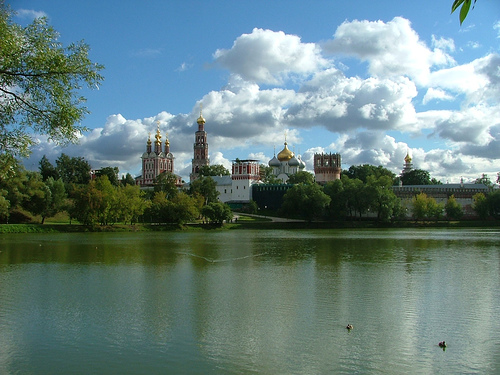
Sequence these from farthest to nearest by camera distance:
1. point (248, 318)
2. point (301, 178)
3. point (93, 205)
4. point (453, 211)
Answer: point (301, 178), point (453, 211), point (93, 205), point (248, 318)

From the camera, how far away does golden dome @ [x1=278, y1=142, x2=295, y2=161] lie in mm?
107500

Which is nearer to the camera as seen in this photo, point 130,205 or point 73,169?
point 130,205

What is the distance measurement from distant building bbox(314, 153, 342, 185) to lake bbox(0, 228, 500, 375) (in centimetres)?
7444

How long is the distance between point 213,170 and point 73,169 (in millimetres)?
26672

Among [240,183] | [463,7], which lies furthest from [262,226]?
[463,7]

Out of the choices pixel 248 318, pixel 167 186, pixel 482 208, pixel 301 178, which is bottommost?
pixel 248 318

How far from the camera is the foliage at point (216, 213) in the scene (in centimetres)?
5822

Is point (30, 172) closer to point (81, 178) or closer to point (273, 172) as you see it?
point (81, 178)

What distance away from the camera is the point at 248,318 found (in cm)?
1219

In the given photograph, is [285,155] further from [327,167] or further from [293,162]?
[327,167]

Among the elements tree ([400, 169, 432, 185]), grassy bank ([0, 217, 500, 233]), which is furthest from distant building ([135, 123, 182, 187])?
tree ([400, 169, 432, 185])

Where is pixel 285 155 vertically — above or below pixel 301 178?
above

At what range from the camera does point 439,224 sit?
6419 centimetres

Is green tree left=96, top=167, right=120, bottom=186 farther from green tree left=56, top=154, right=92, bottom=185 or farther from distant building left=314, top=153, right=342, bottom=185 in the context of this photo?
distant building left=314, top=153, right=342, bottom=185
